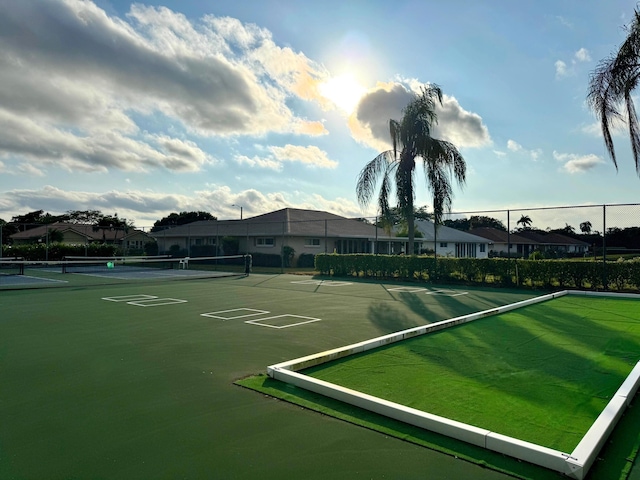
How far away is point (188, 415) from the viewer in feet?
12.9

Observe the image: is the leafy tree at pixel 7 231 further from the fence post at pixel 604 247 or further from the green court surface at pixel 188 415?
the fence post at pixel 604 247

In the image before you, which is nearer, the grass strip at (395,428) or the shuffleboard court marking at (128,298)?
the grass strip at (395,428)

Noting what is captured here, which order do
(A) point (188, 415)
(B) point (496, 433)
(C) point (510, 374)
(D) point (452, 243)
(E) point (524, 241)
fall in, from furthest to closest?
(E) point (524, 241) → (D) point (452, 243) → (C) point (510, 374) → (A) point (188, 415) → (B) point (496, 433)

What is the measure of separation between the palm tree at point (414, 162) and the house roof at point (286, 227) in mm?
8333

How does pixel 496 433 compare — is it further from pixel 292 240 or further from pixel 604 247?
pixel 292 240

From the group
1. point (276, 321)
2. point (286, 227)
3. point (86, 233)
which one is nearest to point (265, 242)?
point (286, 227)

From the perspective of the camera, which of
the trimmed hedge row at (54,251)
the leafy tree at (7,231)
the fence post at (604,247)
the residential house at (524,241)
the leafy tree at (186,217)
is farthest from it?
the leafy tree at (186,217)

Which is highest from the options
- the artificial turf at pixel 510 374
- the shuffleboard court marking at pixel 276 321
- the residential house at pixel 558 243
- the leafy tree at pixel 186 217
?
the leafy tree at pixel 186 217

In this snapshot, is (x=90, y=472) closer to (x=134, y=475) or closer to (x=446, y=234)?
(x=134, y=475)

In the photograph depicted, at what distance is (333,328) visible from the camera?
820 centimetres

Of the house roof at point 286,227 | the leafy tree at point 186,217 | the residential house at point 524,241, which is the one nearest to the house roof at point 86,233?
the house roof at point 286,227

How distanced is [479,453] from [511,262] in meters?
15.8

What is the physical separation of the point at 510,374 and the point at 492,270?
13.8 m

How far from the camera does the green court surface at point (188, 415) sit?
3.04 m
